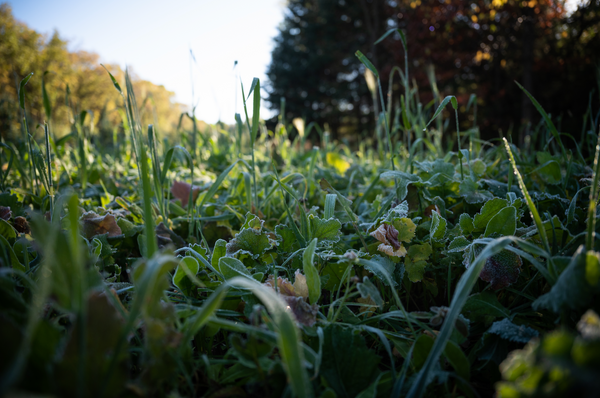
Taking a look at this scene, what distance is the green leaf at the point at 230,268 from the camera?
61 cm

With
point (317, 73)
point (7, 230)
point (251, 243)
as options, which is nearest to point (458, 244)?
point (251, 243)

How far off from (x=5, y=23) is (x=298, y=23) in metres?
13.3

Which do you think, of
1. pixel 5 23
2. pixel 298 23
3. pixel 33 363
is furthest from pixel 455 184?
pixel 5 23

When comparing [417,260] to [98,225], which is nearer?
[417,260]

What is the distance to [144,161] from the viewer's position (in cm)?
48

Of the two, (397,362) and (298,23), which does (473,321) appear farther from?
(298,23)

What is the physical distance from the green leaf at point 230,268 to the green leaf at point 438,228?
1.27 feet

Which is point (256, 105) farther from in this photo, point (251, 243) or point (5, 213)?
point (5, 213)

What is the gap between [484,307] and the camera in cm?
56

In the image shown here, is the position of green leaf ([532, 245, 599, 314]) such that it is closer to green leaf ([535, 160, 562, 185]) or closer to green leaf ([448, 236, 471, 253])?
green leaf ([448, 236, 471, 253])

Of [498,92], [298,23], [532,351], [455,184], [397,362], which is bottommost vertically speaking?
[397,362]

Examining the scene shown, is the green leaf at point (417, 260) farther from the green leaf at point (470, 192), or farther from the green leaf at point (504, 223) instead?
the green leaf at point (470, 192)

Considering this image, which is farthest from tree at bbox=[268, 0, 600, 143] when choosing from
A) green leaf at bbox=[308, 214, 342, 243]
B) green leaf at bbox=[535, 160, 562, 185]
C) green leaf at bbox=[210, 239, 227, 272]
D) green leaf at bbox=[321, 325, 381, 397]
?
green leaf at bbox=[321, 325, 381, 397]

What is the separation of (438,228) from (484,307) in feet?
0.55
